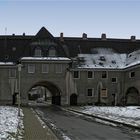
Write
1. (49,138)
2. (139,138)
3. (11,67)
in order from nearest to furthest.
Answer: (49,138), (139,138), (11,67)

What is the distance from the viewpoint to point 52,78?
6562 cm

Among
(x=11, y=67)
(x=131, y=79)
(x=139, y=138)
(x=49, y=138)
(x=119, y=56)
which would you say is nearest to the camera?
(x=49, y=138)

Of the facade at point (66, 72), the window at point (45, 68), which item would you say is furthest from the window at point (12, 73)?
the window at point (45, 68)

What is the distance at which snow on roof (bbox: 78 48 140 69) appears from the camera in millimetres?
67312

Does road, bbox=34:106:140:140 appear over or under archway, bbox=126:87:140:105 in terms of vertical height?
under

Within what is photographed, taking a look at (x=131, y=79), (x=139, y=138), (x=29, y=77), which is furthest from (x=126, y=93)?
(x=139, y=138)

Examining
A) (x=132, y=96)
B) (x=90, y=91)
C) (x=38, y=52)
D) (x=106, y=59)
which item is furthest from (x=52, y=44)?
(x=132, y=96)

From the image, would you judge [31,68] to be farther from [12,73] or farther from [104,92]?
[104,92]

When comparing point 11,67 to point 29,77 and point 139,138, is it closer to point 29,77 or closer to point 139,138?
point 29,77

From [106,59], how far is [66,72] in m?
8.68

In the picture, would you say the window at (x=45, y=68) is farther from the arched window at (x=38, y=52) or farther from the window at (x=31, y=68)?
the arched window at (x=38, y=52)

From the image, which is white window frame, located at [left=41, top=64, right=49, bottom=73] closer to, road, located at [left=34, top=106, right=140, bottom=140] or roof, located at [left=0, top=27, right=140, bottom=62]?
roof, located at [left=0, top=27, right=140, bottom=62]

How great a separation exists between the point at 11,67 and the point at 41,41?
7007mm

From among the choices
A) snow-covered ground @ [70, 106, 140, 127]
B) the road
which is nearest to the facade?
snow-covered ground @ [70, 106, 140, 127]
